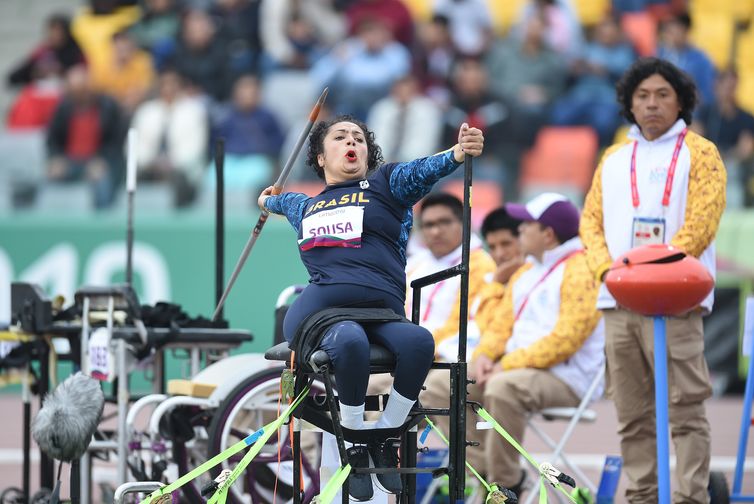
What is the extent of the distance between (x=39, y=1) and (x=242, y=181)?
16.9ft

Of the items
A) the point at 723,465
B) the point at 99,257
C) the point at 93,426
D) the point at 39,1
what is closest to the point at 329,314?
the point at 93,426

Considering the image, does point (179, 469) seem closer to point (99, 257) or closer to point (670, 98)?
point (670, 98)

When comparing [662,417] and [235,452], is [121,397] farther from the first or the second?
[662,417]

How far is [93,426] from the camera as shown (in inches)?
218

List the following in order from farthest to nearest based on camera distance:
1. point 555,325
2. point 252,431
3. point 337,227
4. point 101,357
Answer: point 555,325 → point 101,357 → point 252,431 → point 337,227

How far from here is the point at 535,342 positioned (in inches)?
279

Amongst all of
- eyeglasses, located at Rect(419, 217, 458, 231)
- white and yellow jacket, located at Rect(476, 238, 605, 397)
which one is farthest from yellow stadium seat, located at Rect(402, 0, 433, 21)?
white and yellow jacket, located at Rect(476, 238, 605, 397)

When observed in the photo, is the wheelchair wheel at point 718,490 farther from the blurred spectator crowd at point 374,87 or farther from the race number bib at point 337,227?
the blurred spectator crowd at point 374,87

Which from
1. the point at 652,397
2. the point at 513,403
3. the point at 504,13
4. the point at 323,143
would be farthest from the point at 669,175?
the point at 504,13

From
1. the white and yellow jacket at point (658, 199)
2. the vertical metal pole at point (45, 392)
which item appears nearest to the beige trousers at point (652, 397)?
the white and yellow jacket at point (658, 199)

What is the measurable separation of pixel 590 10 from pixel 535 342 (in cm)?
860

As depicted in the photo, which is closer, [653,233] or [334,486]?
[334,486]

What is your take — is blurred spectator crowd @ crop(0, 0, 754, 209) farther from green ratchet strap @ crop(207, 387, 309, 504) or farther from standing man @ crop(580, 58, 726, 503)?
green ratchet strap @ crop(207, 387, 309, 504)

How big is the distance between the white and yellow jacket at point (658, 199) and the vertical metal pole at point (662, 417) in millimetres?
912
